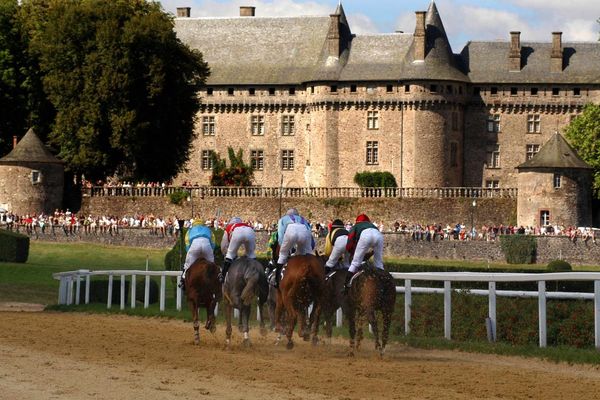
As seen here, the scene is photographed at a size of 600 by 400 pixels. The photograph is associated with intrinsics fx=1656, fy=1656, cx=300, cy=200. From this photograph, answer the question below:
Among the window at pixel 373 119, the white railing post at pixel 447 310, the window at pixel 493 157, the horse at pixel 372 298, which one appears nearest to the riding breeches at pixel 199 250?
the horse at pixel 372 298

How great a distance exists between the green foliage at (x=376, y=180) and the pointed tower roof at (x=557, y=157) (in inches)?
508

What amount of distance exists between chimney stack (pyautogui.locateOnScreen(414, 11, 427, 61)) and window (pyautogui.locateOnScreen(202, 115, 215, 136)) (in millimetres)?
14496

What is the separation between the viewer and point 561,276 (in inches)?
882

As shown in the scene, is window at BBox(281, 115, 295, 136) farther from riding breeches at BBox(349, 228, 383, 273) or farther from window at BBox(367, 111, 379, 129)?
riding breeches at BBox(349, 228, 383, 273)

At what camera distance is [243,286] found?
2512cm

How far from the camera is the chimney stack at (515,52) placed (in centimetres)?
9512

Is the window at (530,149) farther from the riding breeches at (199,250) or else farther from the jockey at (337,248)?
the riding breeches at (199,250)

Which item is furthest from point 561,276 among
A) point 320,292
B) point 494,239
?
point 494,239

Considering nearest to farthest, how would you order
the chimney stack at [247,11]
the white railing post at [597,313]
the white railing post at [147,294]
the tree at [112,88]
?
the white railing post at [597,313] → the white railing post at [147,294] → the tree at [112,88] → the chimney stack at [247,11]

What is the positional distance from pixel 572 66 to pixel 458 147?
8273mm

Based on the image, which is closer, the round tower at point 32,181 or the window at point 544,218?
the round tower at point 32,181

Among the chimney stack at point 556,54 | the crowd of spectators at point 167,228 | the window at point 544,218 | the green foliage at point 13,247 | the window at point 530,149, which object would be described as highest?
the chimney stack at point 556,54

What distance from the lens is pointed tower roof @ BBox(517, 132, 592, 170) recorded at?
7981 cm

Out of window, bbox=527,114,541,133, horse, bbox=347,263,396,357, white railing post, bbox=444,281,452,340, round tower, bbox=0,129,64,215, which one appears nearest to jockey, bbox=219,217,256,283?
horse, bbox=347,263,396,357
